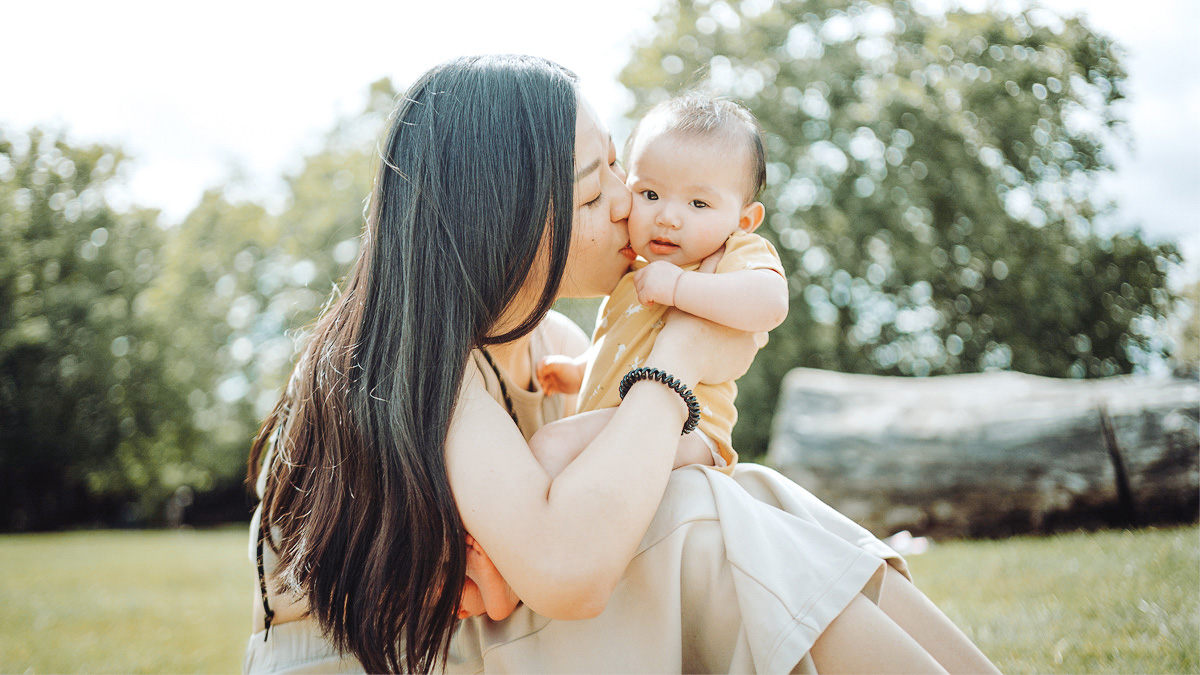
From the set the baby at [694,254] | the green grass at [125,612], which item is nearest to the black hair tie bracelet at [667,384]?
the baby at [694,254]

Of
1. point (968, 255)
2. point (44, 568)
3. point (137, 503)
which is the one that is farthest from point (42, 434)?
point (968, 255)

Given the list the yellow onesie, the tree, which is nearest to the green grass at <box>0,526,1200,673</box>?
the yellow onesie

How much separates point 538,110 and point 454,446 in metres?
0.79

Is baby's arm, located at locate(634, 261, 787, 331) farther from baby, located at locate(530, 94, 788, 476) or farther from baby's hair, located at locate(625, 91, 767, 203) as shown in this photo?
baby's hair, located at locate(625, 91, 767, 203)

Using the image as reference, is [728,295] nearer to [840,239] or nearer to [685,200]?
[685,200]

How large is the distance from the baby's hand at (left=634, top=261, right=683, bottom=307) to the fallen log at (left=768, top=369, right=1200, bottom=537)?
4.00 metres

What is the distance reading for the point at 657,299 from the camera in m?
1.93

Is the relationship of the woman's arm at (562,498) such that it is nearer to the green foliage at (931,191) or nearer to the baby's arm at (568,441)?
the baby's arm at (568,441)

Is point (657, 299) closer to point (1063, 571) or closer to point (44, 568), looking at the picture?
point (1063, 571)

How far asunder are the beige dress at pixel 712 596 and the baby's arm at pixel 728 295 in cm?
38

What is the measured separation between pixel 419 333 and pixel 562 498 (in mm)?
478

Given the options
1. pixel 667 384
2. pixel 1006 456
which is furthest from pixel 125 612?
pixel 1006 456

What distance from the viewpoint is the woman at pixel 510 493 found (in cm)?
148

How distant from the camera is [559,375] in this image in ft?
7.91
